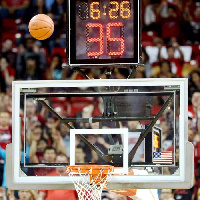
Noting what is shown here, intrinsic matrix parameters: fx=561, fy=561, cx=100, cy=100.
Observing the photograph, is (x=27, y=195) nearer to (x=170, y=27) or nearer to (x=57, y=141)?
(x=57, y=141)

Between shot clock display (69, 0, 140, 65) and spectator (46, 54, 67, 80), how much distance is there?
271 cm

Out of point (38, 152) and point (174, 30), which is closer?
point (38, 152)

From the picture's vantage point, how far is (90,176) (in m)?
4.18

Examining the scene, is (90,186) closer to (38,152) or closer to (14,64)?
(38,152)

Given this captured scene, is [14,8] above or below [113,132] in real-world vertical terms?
above

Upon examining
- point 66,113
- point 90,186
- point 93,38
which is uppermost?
point 93,38

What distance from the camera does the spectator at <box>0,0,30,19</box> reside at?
7.56m

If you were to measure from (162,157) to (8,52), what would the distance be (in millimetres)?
3474

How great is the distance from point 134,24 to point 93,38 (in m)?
0.34

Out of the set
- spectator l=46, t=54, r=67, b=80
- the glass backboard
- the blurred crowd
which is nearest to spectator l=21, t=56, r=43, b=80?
the blurred crowd

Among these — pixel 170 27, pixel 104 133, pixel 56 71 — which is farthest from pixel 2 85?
pixel 104 133

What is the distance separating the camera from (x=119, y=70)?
694 cm

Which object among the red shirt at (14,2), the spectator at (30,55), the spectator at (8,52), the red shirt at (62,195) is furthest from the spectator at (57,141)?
the red shirt at (14,2)

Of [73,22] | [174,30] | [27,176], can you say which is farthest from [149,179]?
[174,30]
